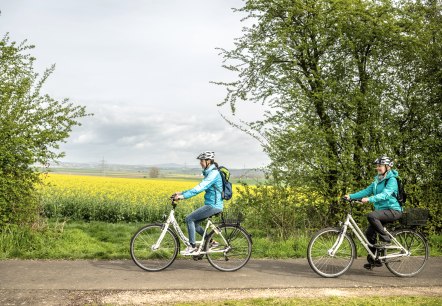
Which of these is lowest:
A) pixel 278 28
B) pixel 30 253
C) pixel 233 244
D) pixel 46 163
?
pixel 30 253

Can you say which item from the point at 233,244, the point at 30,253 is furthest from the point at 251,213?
the point at 30,253

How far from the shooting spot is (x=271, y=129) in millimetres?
12234

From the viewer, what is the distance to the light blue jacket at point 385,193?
25.8 ft

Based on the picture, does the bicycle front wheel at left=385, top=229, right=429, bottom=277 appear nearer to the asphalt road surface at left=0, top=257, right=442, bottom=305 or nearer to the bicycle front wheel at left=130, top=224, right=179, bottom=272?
the asphalt road surface at left=0, top=257, right=442, bottom=305

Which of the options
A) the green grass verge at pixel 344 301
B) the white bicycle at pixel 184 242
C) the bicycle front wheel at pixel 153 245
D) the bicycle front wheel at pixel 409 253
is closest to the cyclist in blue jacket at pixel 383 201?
the bicycle front wheel at pixel 409 253

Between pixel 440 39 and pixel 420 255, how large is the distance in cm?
679

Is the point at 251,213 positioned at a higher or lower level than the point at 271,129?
lower

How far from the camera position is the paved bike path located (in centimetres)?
689

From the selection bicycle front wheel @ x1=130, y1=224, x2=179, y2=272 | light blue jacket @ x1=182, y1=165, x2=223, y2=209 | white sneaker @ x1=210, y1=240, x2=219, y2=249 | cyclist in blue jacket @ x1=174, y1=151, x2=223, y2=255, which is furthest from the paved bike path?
light blue jacket @ x1=182, y1=165, x2=223, y2=209

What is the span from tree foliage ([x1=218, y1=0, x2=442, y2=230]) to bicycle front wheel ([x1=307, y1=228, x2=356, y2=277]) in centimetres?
331

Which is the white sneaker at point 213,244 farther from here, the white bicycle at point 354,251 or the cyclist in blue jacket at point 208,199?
the white bicycle at point 354,251

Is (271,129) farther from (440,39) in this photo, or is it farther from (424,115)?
(440,39)

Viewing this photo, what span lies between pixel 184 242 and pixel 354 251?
2.97 metres

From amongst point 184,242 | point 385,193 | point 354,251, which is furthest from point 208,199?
point 385,193
